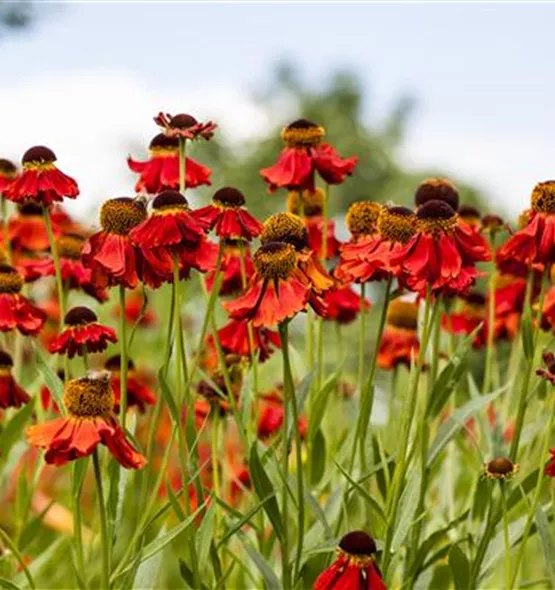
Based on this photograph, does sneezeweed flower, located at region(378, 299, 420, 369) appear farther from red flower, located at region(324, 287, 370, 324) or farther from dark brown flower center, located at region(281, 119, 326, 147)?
dark brown flower center, located at region(281, 119, 326, 147)

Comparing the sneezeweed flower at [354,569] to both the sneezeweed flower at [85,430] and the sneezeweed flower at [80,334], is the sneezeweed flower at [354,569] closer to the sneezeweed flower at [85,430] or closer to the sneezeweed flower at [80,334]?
the sneezeweed flower at [85,430]

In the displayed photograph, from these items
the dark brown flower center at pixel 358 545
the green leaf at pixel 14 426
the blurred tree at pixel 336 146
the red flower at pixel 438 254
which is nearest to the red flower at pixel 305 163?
the red flower at pixel 438 254

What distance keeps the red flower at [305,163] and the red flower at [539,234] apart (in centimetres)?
27

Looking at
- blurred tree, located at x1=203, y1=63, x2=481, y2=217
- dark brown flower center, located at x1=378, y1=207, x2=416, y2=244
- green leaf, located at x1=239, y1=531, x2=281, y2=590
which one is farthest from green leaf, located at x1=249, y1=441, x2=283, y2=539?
blurred tree, located at x1=203, y1=63, x2=481, y2=217

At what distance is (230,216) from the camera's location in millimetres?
1355

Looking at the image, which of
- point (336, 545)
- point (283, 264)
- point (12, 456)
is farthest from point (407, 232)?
point (12, 456)

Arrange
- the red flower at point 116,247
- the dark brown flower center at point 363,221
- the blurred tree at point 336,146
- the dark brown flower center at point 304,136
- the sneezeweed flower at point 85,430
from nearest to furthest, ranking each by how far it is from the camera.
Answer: the sneezeweed flower at point 85,430, the red flower at point 116,247, the dark brown flower center at point 363,221, the dark brown flower center at point 304,136, the blurred tree at point 336,146

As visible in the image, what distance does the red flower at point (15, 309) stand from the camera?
151 cm

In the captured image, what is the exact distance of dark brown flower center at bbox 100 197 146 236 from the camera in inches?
50.8

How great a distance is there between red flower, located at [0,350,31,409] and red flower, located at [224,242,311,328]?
0.48m

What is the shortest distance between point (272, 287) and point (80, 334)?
0.97ft

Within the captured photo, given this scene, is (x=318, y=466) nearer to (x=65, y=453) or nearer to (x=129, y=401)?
(x=129, y=401)

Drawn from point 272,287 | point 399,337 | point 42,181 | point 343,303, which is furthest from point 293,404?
point 399,337

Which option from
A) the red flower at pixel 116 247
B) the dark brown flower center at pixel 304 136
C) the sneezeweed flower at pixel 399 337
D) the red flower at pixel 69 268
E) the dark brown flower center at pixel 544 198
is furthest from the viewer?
the sneezeweed flower at pixel 399 337
